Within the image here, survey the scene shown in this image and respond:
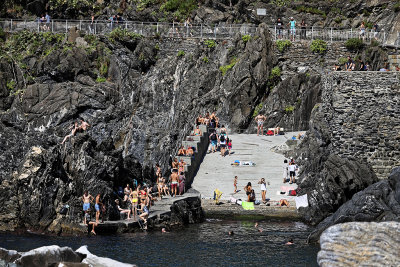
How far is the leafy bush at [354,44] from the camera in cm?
4644

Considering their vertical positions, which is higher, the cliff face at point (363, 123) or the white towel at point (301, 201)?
the cliff face at point (363, 123)

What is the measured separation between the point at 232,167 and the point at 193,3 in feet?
74.2

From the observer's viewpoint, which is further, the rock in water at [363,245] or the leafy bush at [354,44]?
the leafy bush at [354,44]

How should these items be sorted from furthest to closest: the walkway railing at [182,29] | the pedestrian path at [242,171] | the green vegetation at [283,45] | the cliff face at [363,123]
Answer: the walkway railing at [182,29]
the green vegetation at [283,45]
the cliff face at [363,123]
the pedestrian path at [242,171]

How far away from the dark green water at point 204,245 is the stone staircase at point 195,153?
14.5 feet

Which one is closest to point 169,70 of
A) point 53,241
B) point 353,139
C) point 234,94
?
point 234,94

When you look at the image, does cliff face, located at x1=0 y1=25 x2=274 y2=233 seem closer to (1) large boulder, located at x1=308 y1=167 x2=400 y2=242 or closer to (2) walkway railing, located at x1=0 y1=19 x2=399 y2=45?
(2) walkway railing, located at x1=0 y1=19 x2=399 y2=45

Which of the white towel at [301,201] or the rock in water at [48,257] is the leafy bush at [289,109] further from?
the rock in water at [48,257]

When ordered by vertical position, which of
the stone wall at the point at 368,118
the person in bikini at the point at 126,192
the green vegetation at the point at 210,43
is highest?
the green vegetation at the point at 210,43

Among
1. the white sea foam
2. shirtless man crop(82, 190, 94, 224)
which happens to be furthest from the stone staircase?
the white sea foam

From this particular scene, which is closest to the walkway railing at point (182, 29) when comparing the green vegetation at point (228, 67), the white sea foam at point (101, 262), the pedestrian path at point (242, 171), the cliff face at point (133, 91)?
the cliff face at point (133, 91)

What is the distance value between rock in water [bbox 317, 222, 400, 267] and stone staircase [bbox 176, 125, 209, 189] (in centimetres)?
1776

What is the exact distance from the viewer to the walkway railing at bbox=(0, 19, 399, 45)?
47.9 m

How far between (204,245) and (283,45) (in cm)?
2479
